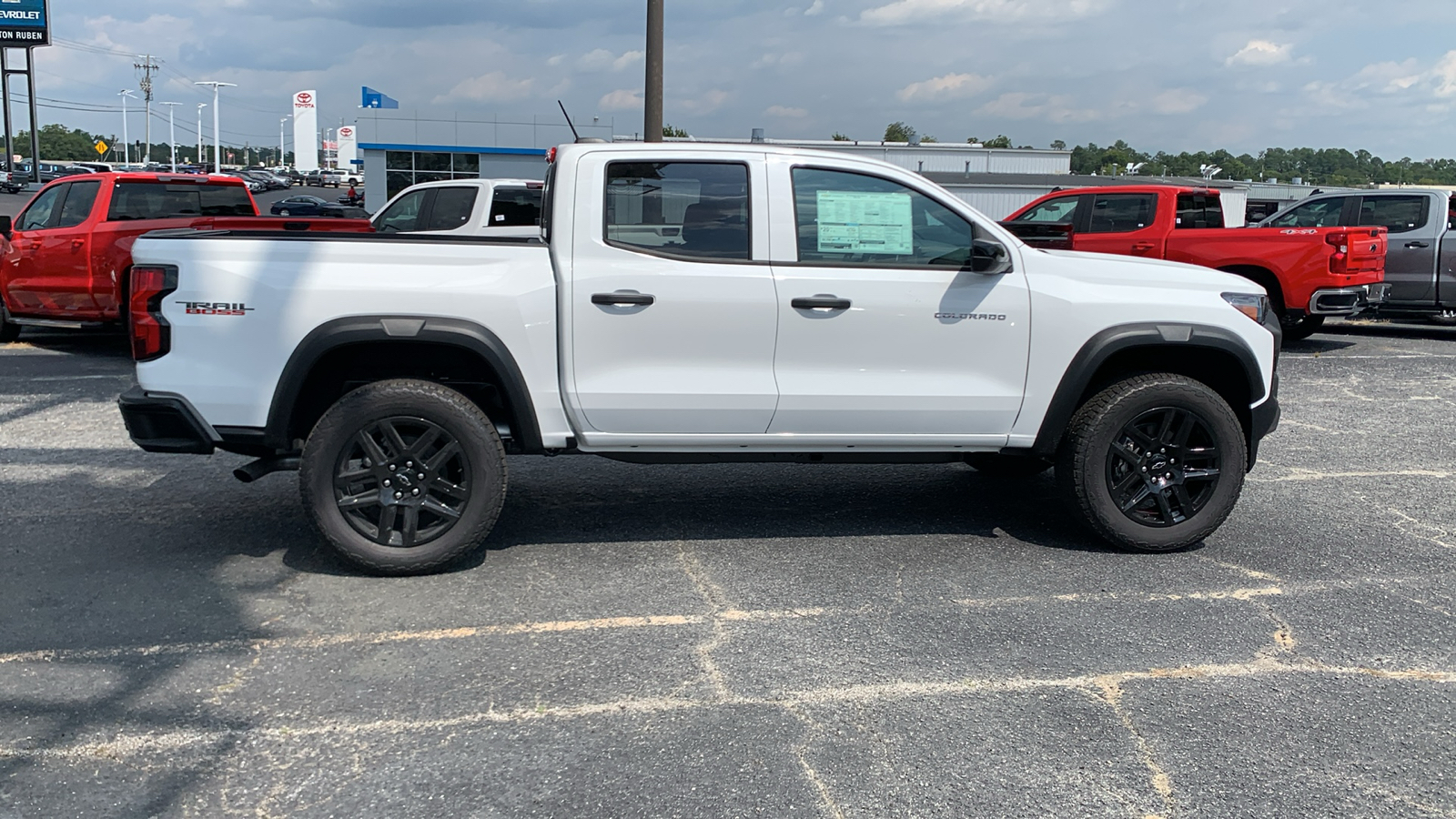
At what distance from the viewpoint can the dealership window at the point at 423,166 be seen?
4509 cm

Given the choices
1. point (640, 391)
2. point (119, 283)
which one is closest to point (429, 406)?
point (640, 391)

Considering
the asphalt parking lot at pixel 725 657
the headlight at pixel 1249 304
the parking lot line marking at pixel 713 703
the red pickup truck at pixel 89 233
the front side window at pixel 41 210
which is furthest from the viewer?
the front side window at pixel 41 210

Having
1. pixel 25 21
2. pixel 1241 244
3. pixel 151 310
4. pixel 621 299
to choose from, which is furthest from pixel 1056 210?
pixel 25 21

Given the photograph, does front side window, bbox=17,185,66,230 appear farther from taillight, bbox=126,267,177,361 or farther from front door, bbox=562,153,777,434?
front door, bbox=562,153,777,434

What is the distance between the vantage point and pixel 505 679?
392 cm

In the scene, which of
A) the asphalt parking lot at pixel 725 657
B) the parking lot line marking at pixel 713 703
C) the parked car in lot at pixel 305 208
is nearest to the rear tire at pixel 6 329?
the asphalt parking lot at pixel 725 657

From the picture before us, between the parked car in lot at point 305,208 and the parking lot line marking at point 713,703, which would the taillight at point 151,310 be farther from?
the parked car in lot at point 305,208

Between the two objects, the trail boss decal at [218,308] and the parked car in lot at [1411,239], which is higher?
the parked car in lot at [1411,239]

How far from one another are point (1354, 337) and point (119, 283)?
14.4m

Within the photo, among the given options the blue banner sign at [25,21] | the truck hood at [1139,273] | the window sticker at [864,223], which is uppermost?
the blue banner sign at [25,21]

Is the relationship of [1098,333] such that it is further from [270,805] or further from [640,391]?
[270,805]

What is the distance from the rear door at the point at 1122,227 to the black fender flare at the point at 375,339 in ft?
33.8

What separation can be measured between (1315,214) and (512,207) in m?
10.5

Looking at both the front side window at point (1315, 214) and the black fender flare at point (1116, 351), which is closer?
the black fender flare at point (1116, 351)
